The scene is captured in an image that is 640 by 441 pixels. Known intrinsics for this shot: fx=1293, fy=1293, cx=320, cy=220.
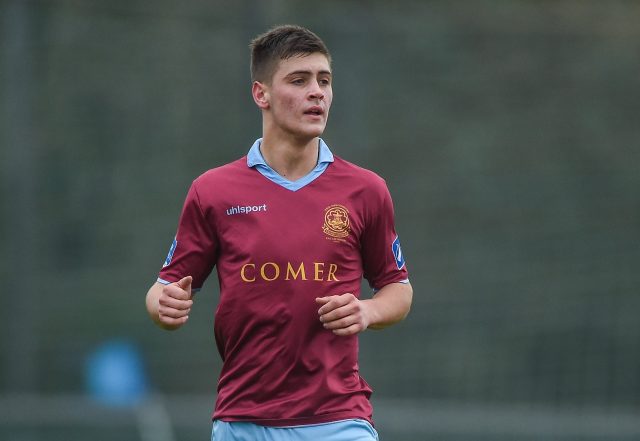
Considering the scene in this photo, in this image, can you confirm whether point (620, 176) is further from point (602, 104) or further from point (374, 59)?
point (374, 59)

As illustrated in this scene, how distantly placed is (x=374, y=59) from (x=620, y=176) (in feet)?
7.30

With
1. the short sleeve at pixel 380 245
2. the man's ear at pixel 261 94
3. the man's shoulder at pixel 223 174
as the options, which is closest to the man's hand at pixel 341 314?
the short sleeve at pixel 380 245

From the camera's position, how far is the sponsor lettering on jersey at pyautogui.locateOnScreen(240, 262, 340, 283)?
4.54m

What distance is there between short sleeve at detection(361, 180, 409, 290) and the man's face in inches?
13.4

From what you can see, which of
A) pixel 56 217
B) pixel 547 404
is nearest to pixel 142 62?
pixel 56 217

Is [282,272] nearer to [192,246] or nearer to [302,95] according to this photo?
[192,246]

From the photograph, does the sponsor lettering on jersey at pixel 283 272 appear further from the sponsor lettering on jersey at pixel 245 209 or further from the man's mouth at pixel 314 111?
the man's mouth at pixel 314 111

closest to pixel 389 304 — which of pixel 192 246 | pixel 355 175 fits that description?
pixel 355 175

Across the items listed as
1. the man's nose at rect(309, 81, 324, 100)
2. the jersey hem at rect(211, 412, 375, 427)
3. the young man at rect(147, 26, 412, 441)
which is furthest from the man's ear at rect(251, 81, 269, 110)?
the jersey hem at rect(211, 412, 375, 427)

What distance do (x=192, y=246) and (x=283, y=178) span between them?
1.36 feet

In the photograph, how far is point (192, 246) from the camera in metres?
4.71

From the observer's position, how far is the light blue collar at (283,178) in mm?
4723

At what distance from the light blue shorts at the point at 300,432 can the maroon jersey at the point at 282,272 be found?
2cm

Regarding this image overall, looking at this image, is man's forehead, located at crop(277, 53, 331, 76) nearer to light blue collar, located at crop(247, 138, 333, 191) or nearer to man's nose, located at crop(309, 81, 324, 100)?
man's nose, located at crop(309, 81, 324, 100)
